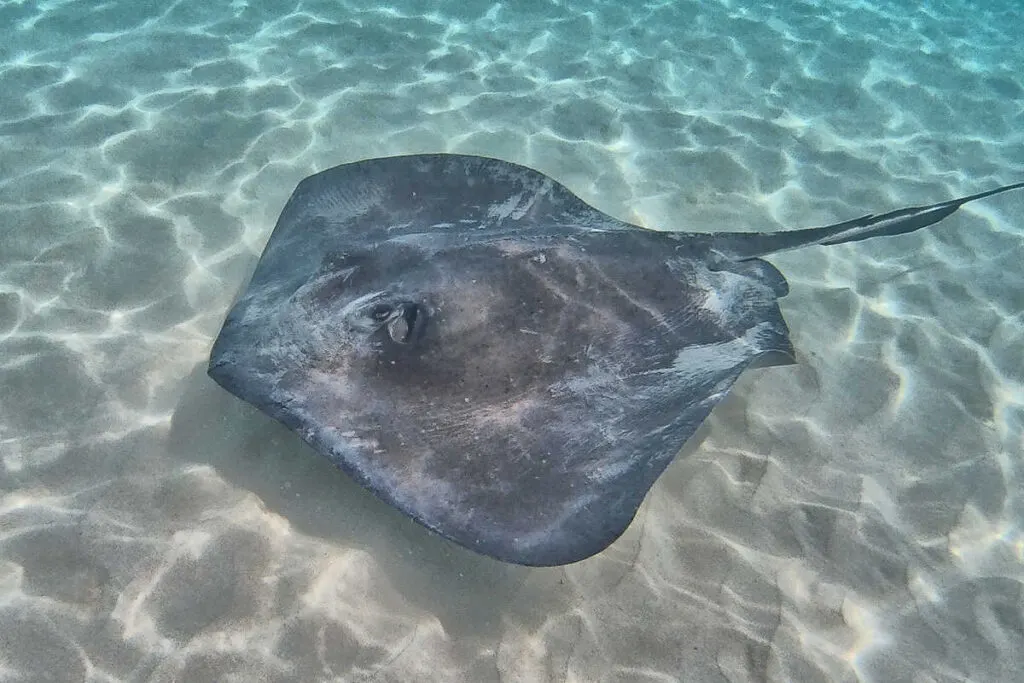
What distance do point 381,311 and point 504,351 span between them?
81 centimetres

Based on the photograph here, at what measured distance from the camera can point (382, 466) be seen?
11.6 ft

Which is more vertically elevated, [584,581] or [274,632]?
[274,632]

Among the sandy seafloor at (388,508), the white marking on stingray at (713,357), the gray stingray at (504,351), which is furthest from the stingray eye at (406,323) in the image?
the white marking on stingray at (713,357)

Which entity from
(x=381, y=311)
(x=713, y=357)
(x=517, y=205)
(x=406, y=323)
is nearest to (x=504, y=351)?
(x=406, y=323)

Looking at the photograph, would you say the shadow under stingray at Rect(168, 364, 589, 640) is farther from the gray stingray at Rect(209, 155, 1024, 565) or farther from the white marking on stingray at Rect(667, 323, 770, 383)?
the white marking on stingray at Rect(667, 323, 770, 383)

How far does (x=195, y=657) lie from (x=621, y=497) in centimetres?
258

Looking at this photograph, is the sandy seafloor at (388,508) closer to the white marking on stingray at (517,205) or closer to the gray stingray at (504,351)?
the gray stingray at (504,351)

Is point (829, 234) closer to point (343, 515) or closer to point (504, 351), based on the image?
point (504, 351)

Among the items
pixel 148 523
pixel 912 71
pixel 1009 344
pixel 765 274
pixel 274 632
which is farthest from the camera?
pixel 912 71

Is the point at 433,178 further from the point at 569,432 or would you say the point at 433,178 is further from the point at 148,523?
the point at 148,523

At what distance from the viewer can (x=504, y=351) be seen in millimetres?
4066

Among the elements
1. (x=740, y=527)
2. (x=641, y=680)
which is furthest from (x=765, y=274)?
(x=641, y=680)

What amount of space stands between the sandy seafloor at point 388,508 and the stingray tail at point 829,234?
128 centimetres

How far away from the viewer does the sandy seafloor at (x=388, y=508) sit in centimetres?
395
